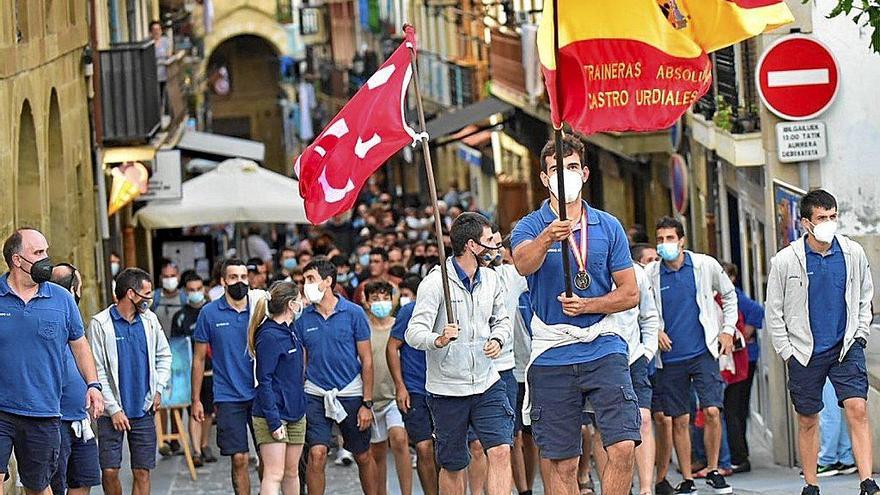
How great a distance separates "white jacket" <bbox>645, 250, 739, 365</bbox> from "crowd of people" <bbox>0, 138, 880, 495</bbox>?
2 centimetres

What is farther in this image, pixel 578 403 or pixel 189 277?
pixel 189 277

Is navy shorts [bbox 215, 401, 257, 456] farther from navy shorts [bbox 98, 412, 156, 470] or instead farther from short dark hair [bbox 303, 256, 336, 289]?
short dark hair [bbox 303, 256, 336, 289]

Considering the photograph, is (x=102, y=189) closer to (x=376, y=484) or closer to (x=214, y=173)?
(x=214, y=173)

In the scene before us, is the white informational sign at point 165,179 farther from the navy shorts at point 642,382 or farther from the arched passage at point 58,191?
the navy shorts at point 642,382

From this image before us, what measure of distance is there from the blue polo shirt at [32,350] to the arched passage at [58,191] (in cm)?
1064

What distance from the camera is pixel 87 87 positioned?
2430 centimetres

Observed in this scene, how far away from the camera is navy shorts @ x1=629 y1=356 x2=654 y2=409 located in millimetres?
12500

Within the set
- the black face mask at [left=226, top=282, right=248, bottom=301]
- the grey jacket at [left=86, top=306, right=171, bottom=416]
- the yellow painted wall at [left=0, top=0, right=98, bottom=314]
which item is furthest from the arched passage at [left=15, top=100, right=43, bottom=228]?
the grey jacket at [left=86, top=306, right=171, bottom=416]

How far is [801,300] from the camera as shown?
39.0 feet

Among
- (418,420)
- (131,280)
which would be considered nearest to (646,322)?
(418,420)

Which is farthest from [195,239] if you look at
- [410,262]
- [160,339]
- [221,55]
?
→ [221,55]

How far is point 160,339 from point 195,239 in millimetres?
17556

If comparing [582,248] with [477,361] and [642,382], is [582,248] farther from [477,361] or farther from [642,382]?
[642,382]

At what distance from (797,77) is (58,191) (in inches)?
388
